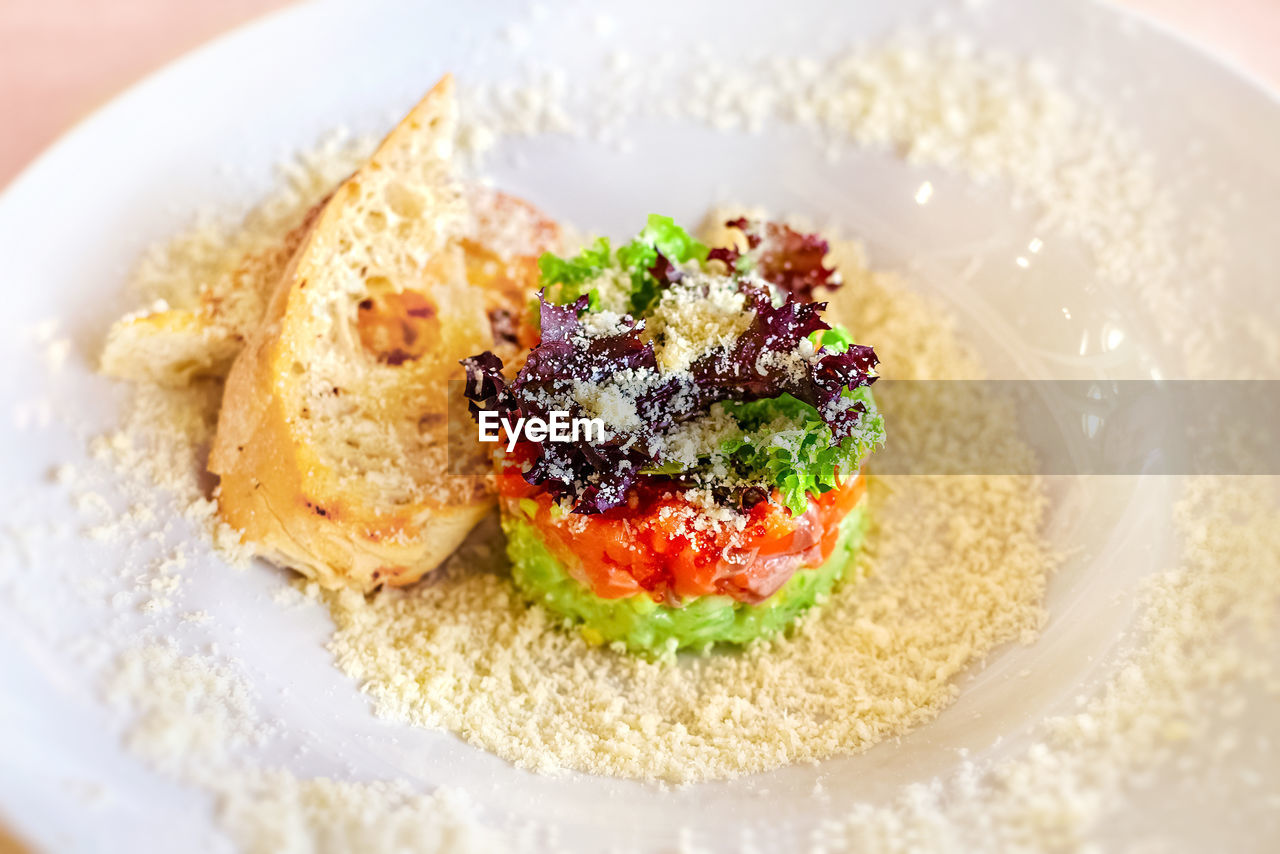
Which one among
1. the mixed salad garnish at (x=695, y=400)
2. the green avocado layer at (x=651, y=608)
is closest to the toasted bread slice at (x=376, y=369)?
the green avocado layer at (x=651, y=608)

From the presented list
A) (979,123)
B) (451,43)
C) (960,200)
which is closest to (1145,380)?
(960,200)

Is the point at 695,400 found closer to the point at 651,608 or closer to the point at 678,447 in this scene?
the point at 678,447

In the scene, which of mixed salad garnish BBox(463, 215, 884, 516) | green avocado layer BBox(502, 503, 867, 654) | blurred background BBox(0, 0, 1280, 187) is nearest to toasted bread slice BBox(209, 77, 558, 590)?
green avocado layer BBox(502, 503, 867, 654)

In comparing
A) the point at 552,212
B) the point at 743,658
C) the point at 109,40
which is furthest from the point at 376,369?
the point at 109,40

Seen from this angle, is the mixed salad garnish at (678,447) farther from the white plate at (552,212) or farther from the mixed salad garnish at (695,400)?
the white plate at (552,212)

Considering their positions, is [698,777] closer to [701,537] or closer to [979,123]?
[701,537]

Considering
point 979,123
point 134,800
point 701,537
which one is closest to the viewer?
point 134,800
